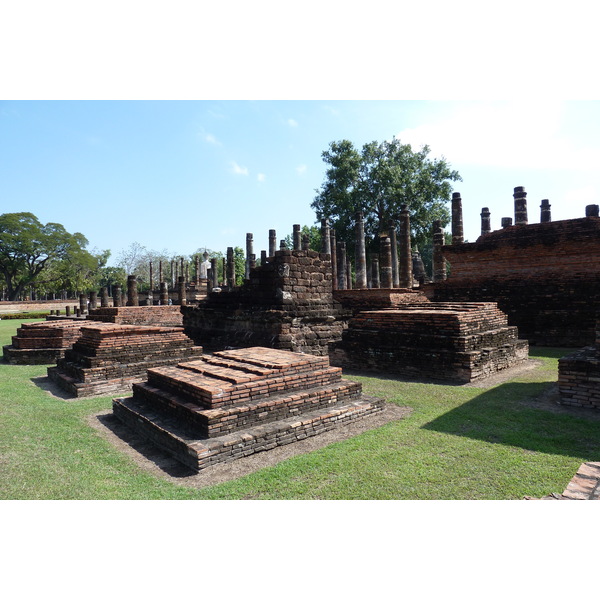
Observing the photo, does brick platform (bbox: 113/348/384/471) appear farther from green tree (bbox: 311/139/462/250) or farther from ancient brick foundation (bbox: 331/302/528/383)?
green tree (bbox: 311/139/462/250)

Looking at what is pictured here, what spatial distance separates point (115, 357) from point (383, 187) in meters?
23.9

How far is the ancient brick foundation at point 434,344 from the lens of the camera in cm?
639

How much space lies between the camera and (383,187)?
27.4 m

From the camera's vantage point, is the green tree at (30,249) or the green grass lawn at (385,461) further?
the green tree at (30,249)

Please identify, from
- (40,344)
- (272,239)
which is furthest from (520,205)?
(40,344)

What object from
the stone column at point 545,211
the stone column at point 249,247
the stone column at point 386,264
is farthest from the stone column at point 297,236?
the stone column at point 545,211

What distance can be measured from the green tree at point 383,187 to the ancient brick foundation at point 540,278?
49.1 feet

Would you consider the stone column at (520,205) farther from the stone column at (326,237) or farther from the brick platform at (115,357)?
the brick platform at (115,357)

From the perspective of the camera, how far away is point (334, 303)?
31.4 ft

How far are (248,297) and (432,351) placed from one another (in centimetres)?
473

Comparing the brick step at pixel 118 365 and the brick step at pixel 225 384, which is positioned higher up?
the brick step at pixel 225 384

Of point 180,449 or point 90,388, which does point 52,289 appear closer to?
point 90,388

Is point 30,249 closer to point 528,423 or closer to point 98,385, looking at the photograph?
point 98,385

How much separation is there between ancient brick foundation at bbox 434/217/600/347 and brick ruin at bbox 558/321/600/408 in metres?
5.86
